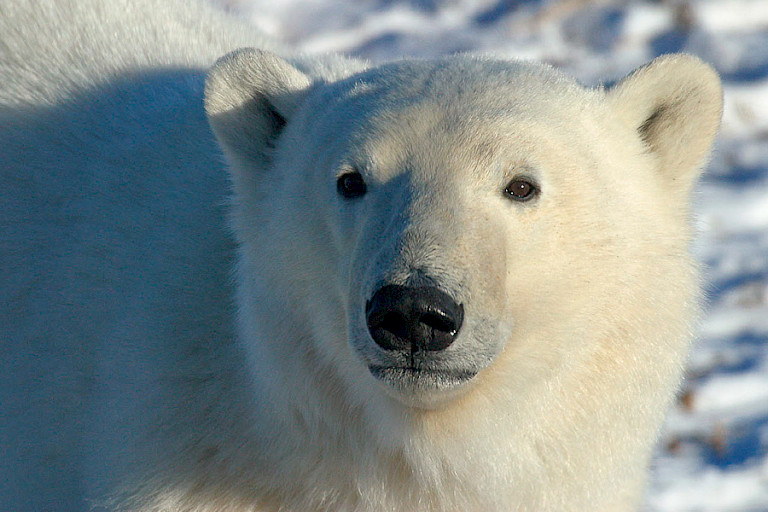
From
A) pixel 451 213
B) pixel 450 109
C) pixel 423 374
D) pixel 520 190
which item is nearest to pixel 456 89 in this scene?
pixel 450 109

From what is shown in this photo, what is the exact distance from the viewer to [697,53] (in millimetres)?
7840

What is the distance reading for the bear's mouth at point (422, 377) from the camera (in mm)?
2318

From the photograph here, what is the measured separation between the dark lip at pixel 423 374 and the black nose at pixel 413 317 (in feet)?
0.24

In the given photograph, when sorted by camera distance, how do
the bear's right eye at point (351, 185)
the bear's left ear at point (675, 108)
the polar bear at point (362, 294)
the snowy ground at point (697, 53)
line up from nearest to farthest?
the polar bear at point (362, 294) → the bear's right eye at point (351, 185) → the bear's left ear at point (675, 108) → the snowy ground at point (697, 53)

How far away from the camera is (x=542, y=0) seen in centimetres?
815

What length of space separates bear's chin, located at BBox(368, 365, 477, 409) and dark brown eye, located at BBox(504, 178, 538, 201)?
0.45 m

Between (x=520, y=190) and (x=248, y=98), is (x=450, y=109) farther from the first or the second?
(x=248, y=98)

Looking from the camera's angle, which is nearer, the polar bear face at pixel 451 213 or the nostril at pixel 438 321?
the nostril at pixel 438 321

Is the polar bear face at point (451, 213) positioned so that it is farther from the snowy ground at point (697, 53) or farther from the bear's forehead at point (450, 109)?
the snowy ground at point (697, 53)

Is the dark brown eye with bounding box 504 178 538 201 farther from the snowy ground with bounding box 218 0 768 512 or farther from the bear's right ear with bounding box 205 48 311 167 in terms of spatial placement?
the snowy ground with bounding box 218 0 768 512

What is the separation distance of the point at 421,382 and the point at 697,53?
245 inches

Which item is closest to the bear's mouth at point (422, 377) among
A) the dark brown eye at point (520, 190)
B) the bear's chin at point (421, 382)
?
the bear's chin at point (421, 382)

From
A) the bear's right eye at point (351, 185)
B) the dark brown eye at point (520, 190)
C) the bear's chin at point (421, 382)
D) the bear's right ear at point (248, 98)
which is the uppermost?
the bear's right ear at point (248, 98)

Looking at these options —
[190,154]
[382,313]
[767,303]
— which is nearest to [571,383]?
[382,313]
